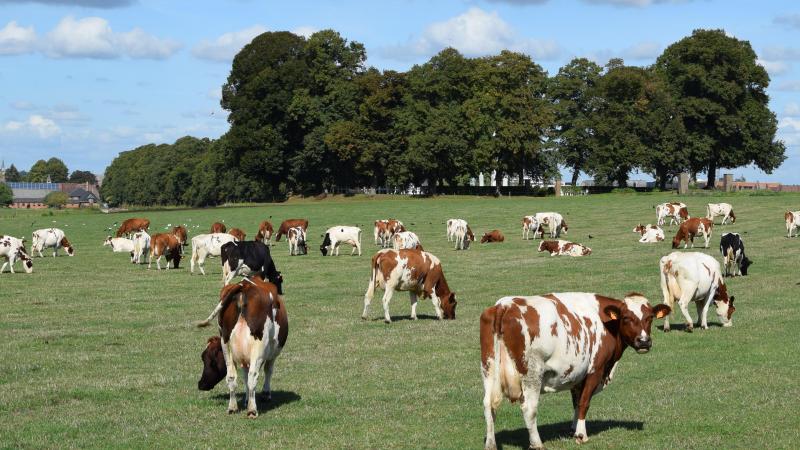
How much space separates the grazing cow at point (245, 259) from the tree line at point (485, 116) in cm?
7600

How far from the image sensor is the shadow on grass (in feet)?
40.2

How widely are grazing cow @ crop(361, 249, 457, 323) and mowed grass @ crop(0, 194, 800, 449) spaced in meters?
0.73

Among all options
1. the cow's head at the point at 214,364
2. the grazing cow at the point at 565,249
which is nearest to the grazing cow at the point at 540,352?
the cow's head at the point at 214,364

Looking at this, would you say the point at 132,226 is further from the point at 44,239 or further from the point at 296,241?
the point at 296,241

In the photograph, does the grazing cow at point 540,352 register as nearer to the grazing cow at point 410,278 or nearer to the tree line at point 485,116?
the grazing cow at point 410,278

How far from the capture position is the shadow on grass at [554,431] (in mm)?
12256

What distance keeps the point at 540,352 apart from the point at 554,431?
1.93 m

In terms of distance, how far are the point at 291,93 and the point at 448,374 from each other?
99175mm

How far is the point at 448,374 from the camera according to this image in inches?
692

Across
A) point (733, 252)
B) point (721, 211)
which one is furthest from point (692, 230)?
point (721, 211)

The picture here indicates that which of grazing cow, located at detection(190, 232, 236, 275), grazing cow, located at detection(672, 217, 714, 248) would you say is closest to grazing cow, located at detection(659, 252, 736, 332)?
grazing cow, located at detection(190, 232, 236, 275)

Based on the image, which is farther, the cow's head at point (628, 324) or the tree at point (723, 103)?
the tree at point (723, 103)

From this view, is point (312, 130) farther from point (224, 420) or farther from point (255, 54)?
point (224, 420)

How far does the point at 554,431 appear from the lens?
1295 centimetres
